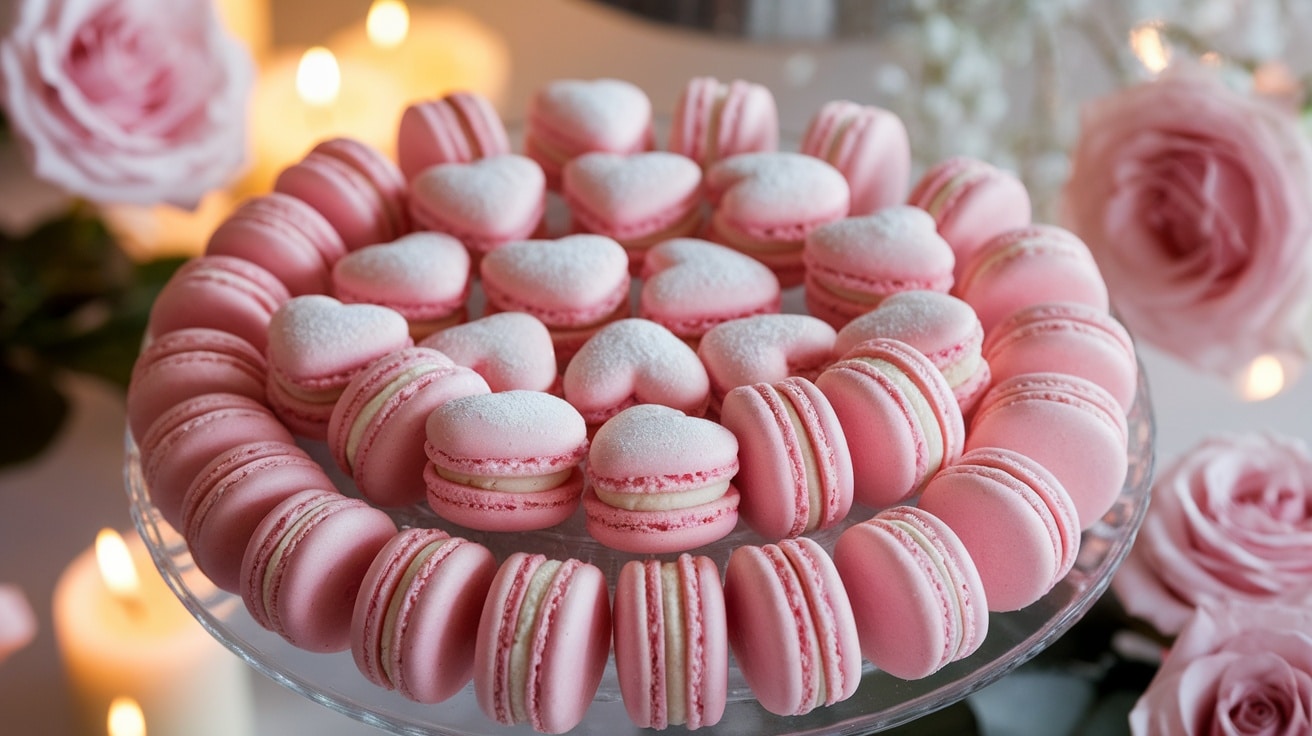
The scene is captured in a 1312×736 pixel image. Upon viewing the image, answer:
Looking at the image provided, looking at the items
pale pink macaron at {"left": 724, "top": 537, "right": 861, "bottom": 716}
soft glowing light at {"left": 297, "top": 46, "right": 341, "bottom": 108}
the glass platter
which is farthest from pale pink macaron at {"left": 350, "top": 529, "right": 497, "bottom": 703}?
soft glowing light at {"left": 297, "top": 46, "right": 341, "bottom": 108}

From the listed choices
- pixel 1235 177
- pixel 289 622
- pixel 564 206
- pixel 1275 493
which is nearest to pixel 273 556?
pixel 289 622

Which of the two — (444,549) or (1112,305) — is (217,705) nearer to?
(444,549)

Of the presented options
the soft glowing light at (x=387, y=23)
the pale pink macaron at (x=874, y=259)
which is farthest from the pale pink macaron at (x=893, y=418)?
the soft glowing light at (x=387, y=23)

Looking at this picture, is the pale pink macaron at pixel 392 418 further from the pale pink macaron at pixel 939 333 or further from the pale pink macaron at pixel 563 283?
the pale pink macaron at pixel 939 333

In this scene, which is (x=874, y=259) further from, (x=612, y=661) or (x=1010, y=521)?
(x=612, y=661)

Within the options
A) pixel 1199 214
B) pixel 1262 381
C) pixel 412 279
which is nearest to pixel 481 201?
pixel 412 279

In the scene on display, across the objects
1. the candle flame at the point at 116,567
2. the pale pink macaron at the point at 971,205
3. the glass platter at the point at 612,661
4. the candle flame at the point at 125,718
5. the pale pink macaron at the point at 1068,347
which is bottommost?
the candle flame at the point at 125,718
